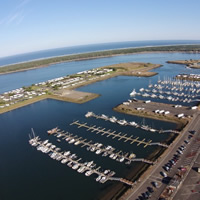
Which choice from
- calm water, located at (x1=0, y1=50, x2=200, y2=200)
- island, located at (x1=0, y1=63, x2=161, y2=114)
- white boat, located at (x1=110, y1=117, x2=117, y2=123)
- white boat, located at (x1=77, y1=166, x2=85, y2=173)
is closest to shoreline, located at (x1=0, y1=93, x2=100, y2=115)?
island, located at (x1=0, y1=63, x2=161, y2=114)

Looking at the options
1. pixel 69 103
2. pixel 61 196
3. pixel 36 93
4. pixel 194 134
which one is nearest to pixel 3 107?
A: pixel 36 93

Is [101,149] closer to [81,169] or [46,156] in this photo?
[81,169]

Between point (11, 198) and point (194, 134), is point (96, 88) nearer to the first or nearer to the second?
point (194, 134)

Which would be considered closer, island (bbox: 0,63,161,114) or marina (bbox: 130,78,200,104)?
marina (bbox: 130,78,200,104)

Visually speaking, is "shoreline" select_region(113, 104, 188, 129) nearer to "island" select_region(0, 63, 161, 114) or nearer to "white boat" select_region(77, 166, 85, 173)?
"island" select_region(0, 63, 161, 114)

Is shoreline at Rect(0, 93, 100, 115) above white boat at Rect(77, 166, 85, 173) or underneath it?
above

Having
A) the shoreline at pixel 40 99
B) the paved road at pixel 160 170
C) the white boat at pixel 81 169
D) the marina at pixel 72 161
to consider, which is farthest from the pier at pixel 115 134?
the shoreline at pixel 40 99
